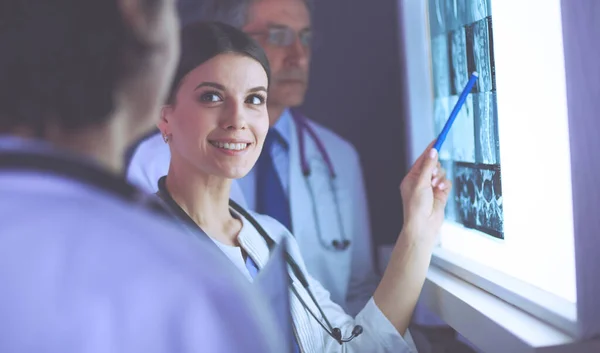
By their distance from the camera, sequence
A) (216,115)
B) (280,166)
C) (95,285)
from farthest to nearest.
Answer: (280,166) → (216,115) → (95,285)

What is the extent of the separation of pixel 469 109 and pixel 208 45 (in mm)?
332

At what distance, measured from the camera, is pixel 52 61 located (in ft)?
1.69

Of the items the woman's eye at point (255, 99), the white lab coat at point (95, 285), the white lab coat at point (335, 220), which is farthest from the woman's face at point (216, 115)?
the white lab coat at point (95, 285)

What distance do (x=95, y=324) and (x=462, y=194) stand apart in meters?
0.51

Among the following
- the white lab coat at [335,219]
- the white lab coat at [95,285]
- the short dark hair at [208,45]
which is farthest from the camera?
the white lab coat at [335,219]

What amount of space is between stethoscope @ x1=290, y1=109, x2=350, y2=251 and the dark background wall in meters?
0.02

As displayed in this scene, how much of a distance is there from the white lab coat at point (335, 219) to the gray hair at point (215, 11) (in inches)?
6.2

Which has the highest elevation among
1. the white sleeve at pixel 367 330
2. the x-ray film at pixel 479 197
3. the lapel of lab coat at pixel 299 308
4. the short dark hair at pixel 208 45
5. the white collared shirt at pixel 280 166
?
the short dark hair at pixel 208 45

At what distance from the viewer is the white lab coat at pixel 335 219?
0.77m

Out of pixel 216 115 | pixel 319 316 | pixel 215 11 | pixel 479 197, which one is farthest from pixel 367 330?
pixel 215 11

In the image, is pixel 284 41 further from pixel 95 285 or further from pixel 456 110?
pixel 95 285

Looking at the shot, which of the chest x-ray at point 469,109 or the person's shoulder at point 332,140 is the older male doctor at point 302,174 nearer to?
the person's shoulder at point 332,140

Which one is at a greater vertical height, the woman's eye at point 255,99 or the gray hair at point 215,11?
the gray hair at point 215,11

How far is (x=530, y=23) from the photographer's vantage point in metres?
0.63
